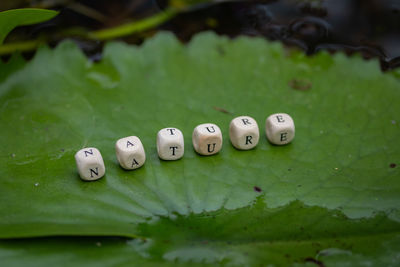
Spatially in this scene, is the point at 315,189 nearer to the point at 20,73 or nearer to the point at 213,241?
the point at 213,241

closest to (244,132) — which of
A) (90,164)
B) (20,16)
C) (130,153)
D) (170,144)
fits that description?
(170,144)

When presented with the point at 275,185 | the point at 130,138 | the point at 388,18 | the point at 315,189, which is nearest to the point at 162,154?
the point at 130,138

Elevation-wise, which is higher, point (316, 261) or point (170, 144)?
point (170, 144)

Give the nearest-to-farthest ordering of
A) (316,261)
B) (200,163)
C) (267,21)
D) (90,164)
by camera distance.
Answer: (316,261) → (90,164) → (200,163) → (267,21)

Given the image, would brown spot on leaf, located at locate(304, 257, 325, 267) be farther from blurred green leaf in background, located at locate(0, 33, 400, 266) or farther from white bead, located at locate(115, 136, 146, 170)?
white bead, located at locate(115, 136, 146, 170)

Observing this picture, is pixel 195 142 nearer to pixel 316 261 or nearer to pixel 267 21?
pixel 316 261

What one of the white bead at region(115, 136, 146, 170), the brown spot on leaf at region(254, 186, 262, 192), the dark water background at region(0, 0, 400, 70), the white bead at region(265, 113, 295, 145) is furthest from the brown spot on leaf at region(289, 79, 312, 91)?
the white bead at region(115, 136, 146, 170)
